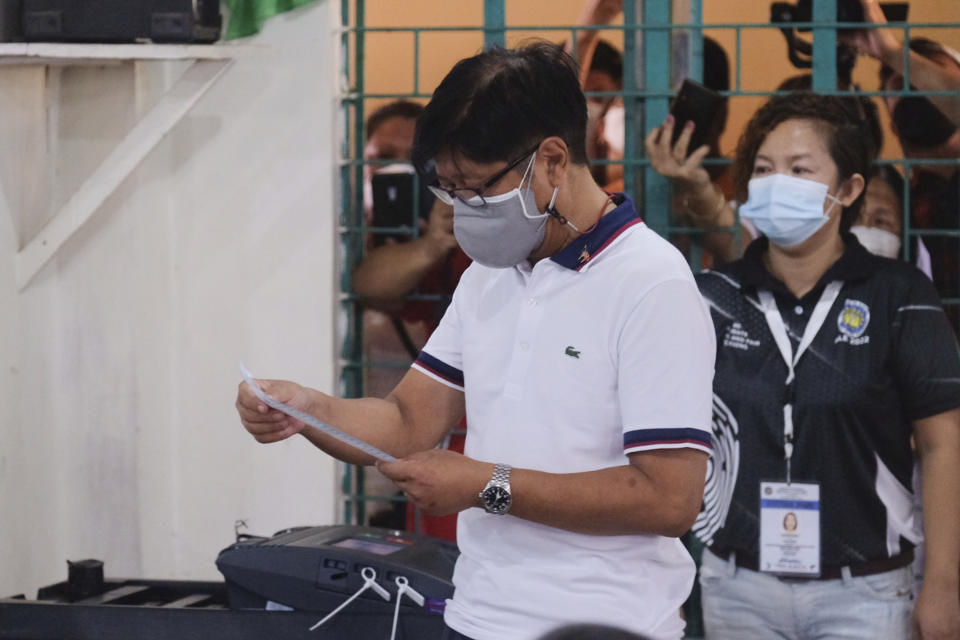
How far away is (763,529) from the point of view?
2.32 metres

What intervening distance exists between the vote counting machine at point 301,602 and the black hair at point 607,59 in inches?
53.7

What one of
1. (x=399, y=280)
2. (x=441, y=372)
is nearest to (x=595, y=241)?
(x=441, y=372)

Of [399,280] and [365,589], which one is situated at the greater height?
[399,280]

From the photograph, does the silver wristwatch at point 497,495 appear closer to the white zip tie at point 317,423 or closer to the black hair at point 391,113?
the white zip tie at point 317,423

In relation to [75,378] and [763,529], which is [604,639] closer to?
[763,529]

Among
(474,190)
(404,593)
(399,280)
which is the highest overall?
(474,190)

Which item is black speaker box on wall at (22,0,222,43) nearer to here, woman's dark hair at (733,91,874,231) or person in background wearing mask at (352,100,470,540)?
person in background wearing mask at (352,100,470,540)

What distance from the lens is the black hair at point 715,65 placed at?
2.95 meters

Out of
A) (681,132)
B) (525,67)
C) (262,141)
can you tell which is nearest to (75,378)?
(262,141)

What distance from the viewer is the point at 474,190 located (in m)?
1.58

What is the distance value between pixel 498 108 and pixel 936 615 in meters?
1.39

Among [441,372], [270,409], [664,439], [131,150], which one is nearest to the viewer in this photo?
[664,439]

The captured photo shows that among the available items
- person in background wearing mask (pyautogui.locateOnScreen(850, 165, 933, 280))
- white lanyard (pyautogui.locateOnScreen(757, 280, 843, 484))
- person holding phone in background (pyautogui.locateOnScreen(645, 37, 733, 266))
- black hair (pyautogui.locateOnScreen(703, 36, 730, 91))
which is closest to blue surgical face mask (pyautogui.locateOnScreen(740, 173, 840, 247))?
white lanyard (pyautogui.locateOnScreen(757, 280, 843, 484))

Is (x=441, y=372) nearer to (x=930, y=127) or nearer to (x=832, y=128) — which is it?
(x=832, y=128)
